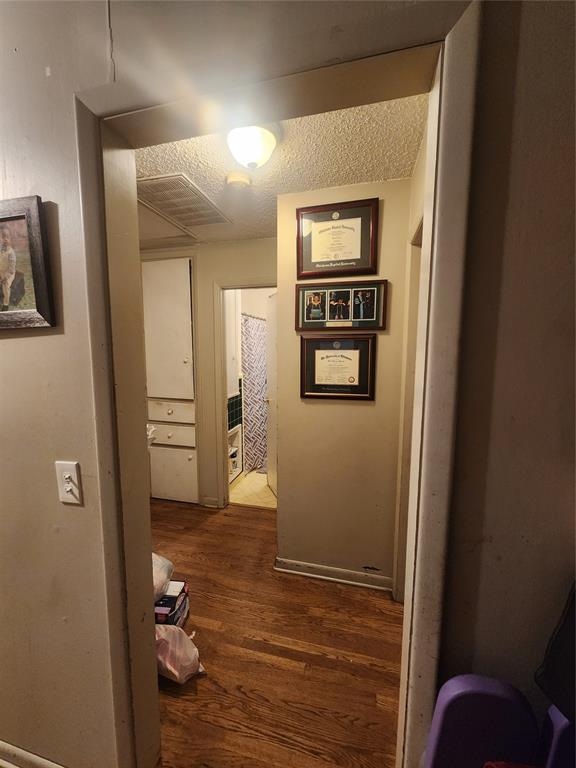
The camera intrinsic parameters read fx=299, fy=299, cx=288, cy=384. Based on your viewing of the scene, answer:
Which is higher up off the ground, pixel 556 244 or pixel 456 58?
pixel 456 58

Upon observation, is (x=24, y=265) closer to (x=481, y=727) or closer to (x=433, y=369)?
(x=433, y=369)

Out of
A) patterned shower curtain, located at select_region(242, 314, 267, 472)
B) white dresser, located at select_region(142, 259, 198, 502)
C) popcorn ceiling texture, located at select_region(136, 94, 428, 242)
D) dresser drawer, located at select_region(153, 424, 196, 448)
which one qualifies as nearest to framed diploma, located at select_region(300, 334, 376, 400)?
popcorn ceiling texture, located at select_region(136, 94, 428, 242)

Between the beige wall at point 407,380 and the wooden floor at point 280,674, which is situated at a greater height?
the beige wall at point 407,380

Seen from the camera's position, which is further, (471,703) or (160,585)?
(160,585)

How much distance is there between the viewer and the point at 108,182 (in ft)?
2.49

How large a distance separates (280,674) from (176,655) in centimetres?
48

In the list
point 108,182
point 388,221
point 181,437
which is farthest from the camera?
point 181,437

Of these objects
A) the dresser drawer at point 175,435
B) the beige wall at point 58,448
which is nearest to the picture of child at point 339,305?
the beige wall at point 58,448

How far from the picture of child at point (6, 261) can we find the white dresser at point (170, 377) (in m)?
1.93

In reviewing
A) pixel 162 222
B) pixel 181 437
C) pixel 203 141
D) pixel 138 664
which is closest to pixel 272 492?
pixel 181 437

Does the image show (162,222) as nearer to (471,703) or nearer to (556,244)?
(556,244)

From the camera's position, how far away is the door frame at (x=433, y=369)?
1.76 ft

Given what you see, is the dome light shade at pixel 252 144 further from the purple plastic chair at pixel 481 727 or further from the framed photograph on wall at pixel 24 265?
the purple plastic chair at pixel 481 727

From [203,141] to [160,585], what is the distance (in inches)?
83.6
